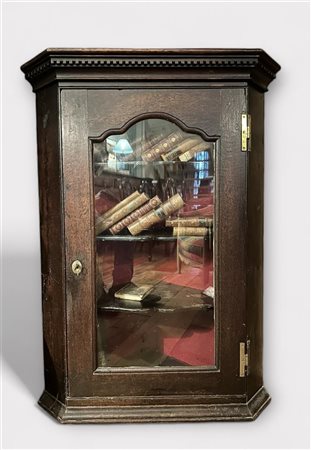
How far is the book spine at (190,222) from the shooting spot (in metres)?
1.07

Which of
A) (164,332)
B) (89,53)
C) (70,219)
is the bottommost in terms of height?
(164,332)

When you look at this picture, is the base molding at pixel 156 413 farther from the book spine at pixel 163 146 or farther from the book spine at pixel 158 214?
the book spine at pixel 163 146

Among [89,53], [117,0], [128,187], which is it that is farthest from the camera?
[117,0]

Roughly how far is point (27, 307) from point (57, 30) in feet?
2.88

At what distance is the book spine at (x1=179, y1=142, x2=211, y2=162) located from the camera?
1044 millimetres

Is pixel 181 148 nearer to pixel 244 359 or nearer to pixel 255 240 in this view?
pixel 255 240

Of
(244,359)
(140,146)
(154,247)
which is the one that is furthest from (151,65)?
(244,359)

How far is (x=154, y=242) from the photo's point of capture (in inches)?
43.1

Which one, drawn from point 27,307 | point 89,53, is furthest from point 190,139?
point 27,307

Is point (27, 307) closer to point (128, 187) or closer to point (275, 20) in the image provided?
point (128, 187)

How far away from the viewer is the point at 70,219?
1038 mm

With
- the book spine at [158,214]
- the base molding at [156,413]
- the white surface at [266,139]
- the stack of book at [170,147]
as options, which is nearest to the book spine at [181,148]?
the stack of book at [170,147]

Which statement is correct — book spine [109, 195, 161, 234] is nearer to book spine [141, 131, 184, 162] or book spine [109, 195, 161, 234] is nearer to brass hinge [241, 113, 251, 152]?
book spine [141, 131, 184, 162]

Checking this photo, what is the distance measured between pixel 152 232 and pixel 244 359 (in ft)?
1.42
